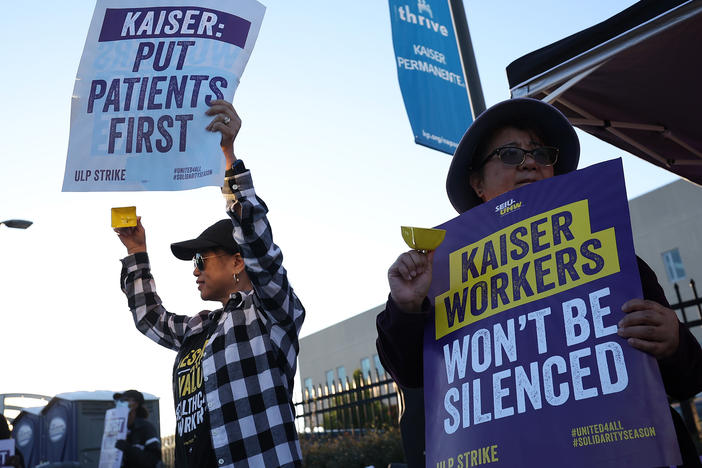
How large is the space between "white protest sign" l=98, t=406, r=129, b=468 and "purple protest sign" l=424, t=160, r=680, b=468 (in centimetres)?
786

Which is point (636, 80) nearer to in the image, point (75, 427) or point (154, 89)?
point (154, 89)

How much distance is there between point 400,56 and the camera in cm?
564

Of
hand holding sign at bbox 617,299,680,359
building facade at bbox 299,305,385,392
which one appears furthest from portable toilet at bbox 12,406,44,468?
building facade at bbox 299,305,385,392

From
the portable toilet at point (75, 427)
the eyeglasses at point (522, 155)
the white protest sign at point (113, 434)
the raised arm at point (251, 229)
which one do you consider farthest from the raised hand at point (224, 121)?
the portable toilet at point (75, 427)

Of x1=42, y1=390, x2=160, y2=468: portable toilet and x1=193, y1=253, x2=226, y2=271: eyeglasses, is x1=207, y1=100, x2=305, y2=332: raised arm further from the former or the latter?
x1=42, y1=390, x2=160, y2=468: portable toilet

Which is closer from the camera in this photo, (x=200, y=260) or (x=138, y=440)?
(x=200, y=260)

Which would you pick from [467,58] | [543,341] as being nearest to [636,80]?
[467,58]

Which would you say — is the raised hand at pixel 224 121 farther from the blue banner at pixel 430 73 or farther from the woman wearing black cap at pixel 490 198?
the blue banner at pixel 430 73

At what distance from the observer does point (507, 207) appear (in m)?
1.90

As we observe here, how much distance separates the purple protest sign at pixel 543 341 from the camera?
1.48m

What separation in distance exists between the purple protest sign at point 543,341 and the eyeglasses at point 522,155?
0.30m

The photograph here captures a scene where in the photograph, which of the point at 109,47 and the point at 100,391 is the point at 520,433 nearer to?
the point at 109,47

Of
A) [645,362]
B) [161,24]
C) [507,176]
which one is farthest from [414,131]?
[645,362]

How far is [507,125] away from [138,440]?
24.3 ft
